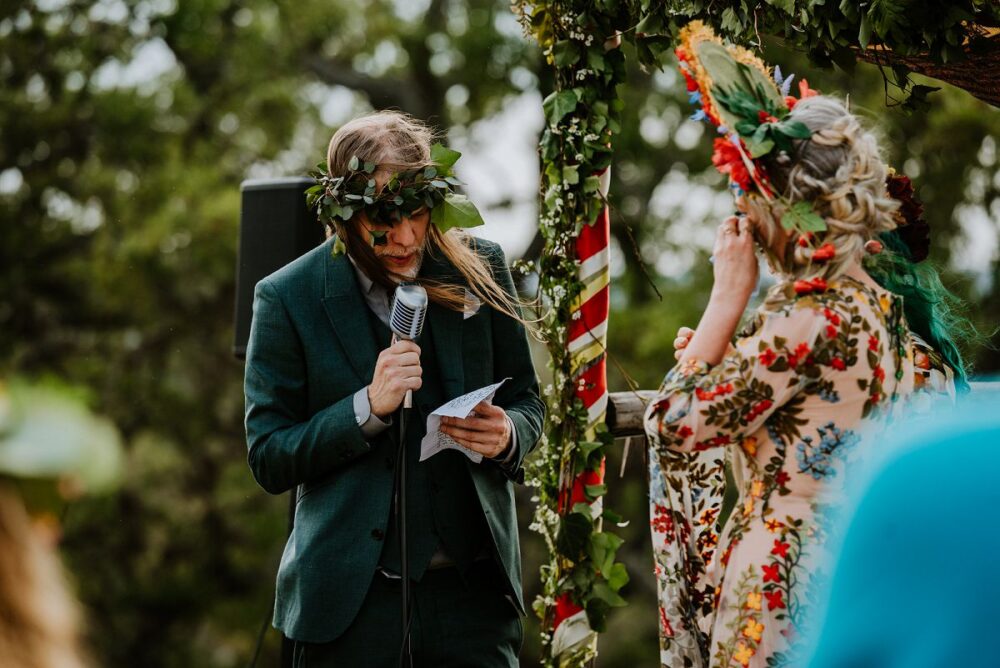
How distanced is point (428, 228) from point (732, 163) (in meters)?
0.78

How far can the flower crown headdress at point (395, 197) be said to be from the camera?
8.59ft

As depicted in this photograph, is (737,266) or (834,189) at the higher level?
(834,189)

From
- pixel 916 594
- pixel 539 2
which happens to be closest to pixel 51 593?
pixel 916 594

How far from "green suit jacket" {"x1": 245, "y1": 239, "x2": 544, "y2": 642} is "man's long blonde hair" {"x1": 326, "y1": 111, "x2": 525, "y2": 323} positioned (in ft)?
0.11

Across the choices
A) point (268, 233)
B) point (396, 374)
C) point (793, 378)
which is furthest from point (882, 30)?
point (268, 233)

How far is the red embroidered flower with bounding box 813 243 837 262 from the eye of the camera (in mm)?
2156

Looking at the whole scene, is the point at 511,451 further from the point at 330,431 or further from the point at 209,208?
the point at 209,208

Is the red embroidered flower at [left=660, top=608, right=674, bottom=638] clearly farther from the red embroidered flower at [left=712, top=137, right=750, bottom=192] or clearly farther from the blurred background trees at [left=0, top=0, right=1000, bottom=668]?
the blurred background trees at [left=0, top=0, right=1000, bottom=668]

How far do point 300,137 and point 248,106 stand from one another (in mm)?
686

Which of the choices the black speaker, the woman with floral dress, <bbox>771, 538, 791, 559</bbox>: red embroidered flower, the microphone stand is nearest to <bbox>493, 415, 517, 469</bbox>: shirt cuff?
the microphone stand

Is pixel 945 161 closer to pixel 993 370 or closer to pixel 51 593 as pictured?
pixel 993 370

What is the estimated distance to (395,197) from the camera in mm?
2613

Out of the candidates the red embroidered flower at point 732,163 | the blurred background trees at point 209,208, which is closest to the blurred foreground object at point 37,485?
the red embroidered flower at point 732,163

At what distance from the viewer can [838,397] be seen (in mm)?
2133
